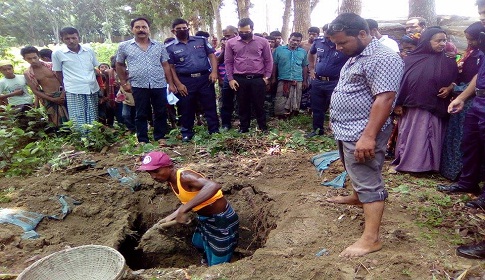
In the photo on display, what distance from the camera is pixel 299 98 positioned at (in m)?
6.87

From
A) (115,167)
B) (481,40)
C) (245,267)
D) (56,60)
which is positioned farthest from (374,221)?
(56,60)

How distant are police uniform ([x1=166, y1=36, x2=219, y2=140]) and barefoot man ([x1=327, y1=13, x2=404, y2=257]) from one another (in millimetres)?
3252

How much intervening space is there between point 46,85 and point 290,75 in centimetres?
432

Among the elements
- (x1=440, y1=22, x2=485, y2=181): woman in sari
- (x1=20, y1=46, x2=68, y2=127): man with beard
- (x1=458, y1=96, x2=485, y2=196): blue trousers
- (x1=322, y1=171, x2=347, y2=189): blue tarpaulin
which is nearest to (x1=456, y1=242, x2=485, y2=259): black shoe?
(x1=458, y1=96, x2=485, y2=196): blue trousers

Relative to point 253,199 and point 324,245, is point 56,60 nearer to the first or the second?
point 253,199

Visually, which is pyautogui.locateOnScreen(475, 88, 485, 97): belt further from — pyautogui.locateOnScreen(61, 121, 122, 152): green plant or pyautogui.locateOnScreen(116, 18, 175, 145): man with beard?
pyautogui.locateOnScreen(61, 121, 122, 152): green plant

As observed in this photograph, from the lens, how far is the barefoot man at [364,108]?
221 cm

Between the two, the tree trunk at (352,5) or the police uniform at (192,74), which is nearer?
the police uniform at (192,74)

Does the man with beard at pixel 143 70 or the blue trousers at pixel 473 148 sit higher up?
the man with beard at pixel 143 70

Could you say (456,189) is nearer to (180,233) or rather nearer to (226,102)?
(180,233)

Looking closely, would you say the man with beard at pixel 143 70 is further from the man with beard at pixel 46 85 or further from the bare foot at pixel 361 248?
the bare foot at pixel 361 248

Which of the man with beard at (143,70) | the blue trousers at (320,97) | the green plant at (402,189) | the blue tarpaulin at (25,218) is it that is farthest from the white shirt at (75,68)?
the green plant at (402,189)

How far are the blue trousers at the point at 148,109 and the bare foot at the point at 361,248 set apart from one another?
3.75 meters

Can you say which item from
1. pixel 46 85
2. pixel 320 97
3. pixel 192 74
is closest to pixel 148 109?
pixel 192 74
